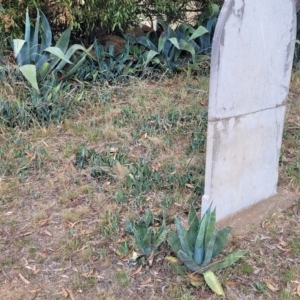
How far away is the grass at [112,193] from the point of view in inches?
92.8

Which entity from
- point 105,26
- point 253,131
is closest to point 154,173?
point 253,131

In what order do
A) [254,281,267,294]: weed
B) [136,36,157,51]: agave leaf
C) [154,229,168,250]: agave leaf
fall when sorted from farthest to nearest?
[136,36,157,51]: agave leaf
[154,229,168,250]: agave leaf
[254,281,267,294]: weed

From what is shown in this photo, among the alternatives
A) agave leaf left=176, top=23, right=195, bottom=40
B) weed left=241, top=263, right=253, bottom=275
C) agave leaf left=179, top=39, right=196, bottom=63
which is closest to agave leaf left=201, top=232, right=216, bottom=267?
weed left=241, top=263, right=253, bottom=275

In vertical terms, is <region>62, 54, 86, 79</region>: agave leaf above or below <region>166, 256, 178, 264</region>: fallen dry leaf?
above

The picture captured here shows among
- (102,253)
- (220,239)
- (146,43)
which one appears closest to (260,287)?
(220,239)

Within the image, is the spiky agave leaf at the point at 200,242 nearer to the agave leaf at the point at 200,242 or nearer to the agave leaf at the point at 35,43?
the agave leaf at the point at 200,242

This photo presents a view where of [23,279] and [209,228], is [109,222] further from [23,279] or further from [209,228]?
[209,228]

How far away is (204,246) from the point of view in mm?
2273

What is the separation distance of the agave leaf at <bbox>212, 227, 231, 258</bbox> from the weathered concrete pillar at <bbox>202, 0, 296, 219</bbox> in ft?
1.20

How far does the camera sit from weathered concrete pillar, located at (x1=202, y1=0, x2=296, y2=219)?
92.4 inches

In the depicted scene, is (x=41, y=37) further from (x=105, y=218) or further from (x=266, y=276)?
(x=266, y=276)

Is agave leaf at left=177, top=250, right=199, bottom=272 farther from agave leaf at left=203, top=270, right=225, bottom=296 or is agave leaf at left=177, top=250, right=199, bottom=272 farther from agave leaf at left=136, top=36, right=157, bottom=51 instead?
agave leaf at left=136, top=36, right=157, bottom=51

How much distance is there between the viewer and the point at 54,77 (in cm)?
434

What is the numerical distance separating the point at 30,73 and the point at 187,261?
2.62 meters
